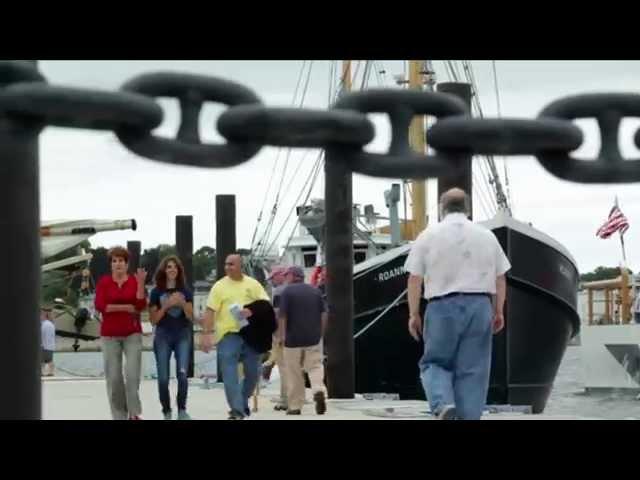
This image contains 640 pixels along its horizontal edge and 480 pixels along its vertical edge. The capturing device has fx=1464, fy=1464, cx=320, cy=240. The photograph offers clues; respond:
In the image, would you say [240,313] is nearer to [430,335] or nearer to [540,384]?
[430,335]

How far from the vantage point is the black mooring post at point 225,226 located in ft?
47.0

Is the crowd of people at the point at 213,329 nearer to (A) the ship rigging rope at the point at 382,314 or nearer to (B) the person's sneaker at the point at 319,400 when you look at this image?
(B) the person's sneaker at the point at 319,400

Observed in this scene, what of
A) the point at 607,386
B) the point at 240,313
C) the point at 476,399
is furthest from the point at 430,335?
the point at 607,386

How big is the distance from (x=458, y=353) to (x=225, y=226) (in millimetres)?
8926

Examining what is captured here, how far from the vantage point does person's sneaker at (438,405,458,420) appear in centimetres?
540

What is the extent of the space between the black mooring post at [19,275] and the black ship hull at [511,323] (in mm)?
12244

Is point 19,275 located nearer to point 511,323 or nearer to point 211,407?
point 211,407

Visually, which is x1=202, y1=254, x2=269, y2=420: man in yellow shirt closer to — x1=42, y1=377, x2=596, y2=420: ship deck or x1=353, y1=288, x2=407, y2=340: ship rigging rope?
x1=42, y1=377, x2=596, y2=420: ship deck

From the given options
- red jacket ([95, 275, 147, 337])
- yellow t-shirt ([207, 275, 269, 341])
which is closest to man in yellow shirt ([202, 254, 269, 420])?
yellow t-shirt ([207, 275, 269, 341])

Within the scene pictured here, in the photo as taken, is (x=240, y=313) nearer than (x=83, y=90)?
No

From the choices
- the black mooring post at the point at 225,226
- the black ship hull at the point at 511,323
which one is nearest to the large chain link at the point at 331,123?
the black mooring post at the point at 225,226
